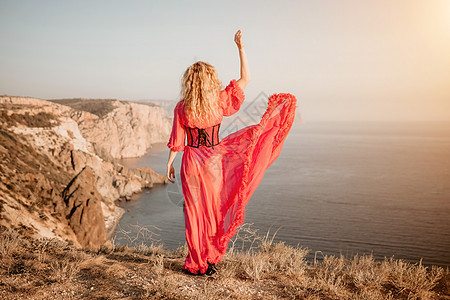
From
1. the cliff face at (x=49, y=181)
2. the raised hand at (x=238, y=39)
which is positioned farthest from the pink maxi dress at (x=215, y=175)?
the cliff face at (x=49, y=181)

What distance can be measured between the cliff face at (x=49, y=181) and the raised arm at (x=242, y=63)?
896 centimetres

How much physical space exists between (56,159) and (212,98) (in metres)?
26.8

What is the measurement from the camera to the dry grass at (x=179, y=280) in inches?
126

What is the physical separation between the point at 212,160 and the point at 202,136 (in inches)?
12.7

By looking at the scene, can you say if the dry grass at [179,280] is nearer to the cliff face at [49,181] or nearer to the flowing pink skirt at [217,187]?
the flowing pink skirt at [217,187]

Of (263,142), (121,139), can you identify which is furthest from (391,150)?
(263,142)

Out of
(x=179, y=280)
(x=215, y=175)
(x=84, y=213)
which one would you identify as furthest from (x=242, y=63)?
(x=84, y=213)

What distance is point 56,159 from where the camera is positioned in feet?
85.9

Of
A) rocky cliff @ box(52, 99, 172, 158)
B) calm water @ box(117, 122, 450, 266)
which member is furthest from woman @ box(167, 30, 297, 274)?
rocky cliff @ box(52, 99, 172, 158)

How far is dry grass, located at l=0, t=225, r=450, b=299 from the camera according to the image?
3.21m

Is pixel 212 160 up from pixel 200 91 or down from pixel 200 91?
down

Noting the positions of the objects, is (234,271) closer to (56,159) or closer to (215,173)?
(215,173)

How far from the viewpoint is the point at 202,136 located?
3.72 meters

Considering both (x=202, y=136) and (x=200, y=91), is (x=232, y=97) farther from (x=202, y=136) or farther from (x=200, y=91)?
(x=202, y=136)
